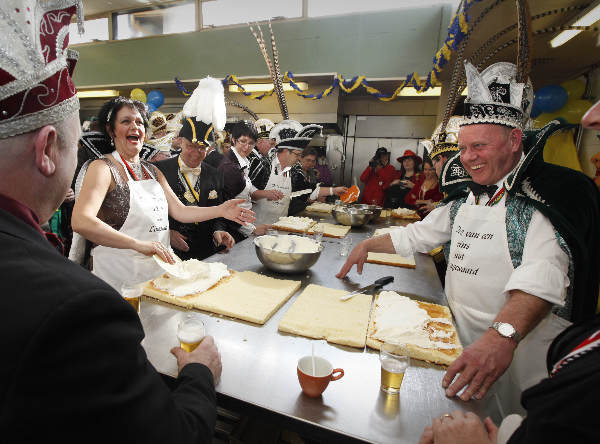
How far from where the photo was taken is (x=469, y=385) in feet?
3.49

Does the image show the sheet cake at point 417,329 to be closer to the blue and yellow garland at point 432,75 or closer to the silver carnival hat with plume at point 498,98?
the silver carnival hat with plume at point 498,98

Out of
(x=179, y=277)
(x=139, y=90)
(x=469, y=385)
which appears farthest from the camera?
(x=139, y=90)

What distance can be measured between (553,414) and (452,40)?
14.8 feet

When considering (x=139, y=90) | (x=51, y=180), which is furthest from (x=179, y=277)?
(x=139, y=90)

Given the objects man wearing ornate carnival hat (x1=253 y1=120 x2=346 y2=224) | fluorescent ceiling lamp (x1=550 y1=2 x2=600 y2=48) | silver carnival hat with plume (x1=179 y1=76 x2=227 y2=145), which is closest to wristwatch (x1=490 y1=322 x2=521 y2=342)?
silver carnival hat with plume (x1=179 y1=76 x2=227 y2=145)

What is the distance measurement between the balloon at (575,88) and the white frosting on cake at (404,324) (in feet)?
16.9

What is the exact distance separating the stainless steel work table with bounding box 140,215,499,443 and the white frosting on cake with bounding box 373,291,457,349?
0.32 ft

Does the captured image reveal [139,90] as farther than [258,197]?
Yes

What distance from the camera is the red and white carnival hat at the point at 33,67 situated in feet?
2.05

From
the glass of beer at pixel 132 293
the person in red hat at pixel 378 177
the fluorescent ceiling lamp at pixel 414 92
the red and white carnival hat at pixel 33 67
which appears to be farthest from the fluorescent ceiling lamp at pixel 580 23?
the glass of beer at pixel 132 293

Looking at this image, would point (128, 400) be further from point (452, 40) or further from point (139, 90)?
point (139, 90)

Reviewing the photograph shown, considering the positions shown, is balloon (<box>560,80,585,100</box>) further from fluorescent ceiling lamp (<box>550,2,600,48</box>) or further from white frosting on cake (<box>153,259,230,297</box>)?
white frosting on cake (<box>153,259,230,297</box>)

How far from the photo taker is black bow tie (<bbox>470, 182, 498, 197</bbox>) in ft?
5.91

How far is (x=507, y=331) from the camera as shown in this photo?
1.22 metres
